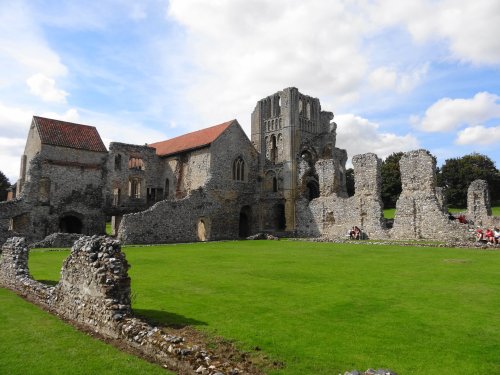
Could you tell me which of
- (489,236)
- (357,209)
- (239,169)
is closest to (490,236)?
(489,236)

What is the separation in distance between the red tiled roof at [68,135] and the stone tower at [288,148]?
54.9ft

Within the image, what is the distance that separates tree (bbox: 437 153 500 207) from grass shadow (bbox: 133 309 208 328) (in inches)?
2381

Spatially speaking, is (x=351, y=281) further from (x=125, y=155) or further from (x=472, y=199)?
(x=125, y=155)

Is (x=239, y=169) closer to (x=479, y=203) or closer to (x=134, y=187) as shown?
(x=134, y=187)

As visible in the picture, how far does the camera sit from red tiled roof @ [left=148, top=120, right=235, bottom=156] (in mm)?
39844

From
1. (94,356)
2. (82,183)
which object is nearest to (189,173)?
(82,183)

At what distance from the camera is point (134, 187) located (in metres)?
42.2

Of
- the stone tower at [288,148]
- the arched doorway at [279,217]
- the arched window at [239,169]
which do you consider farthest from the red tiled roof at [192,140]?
the arched doorway at [279,217]

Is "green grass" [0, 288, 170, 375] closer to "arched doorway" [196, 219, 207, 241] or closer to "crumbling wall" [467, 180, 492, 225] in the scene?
"arched doorway" [196, 219, 207, 241]

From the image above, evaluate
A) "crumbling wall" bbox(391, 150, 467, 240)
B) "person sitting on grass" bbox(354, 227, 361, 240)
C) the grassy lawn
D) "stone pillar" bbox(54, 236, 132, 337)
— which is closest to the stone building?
"crumbling wall" bbox(391, 150, 467, 240)

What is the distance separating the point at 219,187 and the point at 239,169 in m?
3.63

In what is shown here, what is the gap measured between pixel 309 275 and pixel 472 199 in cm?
2387

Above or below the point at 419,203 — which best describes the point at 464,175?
above

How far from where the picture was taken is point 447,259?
17.1 metres
